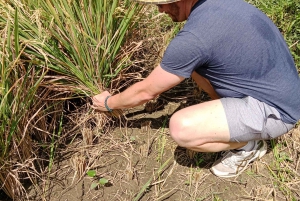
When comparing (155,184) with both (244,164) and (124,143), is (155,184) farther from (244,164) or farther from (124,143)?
(244,164)

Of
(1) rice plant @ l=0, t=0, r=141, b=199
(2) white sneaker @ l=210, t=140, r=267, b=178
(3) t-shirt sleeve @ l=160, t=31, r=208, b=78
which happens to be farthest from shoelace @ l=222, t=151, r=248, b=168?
(1) rice plant @ l=0, t=0, r=141, b=199

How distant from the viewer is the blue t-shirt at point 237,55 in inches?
58.4

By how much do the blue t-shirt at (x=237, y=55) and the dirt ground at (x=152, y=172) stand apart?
0.40 meters

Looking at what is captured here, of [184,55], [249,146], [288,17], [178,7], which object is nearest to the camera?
[184,55]

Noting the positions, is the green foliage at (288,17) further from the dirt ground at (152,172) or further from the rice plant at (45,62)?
the rice plant at (45,62)

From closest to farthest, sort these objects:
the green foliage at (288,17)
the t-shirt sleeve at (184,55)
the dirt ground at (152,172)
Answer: the t-shirt sleeve at (184,55) → the dirt ground at (152,172) → the green foliage at (288,17)

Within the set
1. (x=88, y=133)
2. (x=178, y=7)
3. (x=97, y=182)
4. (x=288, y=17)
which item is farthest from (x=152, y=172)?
(x=288, y=17)

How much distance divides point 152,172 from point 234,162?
46 centimetres

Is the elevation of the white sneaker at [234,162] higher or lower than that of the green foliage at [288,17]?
lower

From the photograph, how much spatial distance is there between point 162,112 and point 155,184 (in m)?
0.54

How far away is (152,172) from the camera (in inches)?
78.3

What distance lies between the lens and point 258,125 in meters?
1.69

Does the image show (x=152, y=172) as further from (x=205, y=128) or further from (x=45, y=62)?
(x=45, y=62)

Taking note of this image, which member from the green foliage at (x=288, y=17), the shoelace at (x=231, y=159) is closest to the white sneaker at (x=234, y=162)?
the shoelace at (x=231, y=159)
